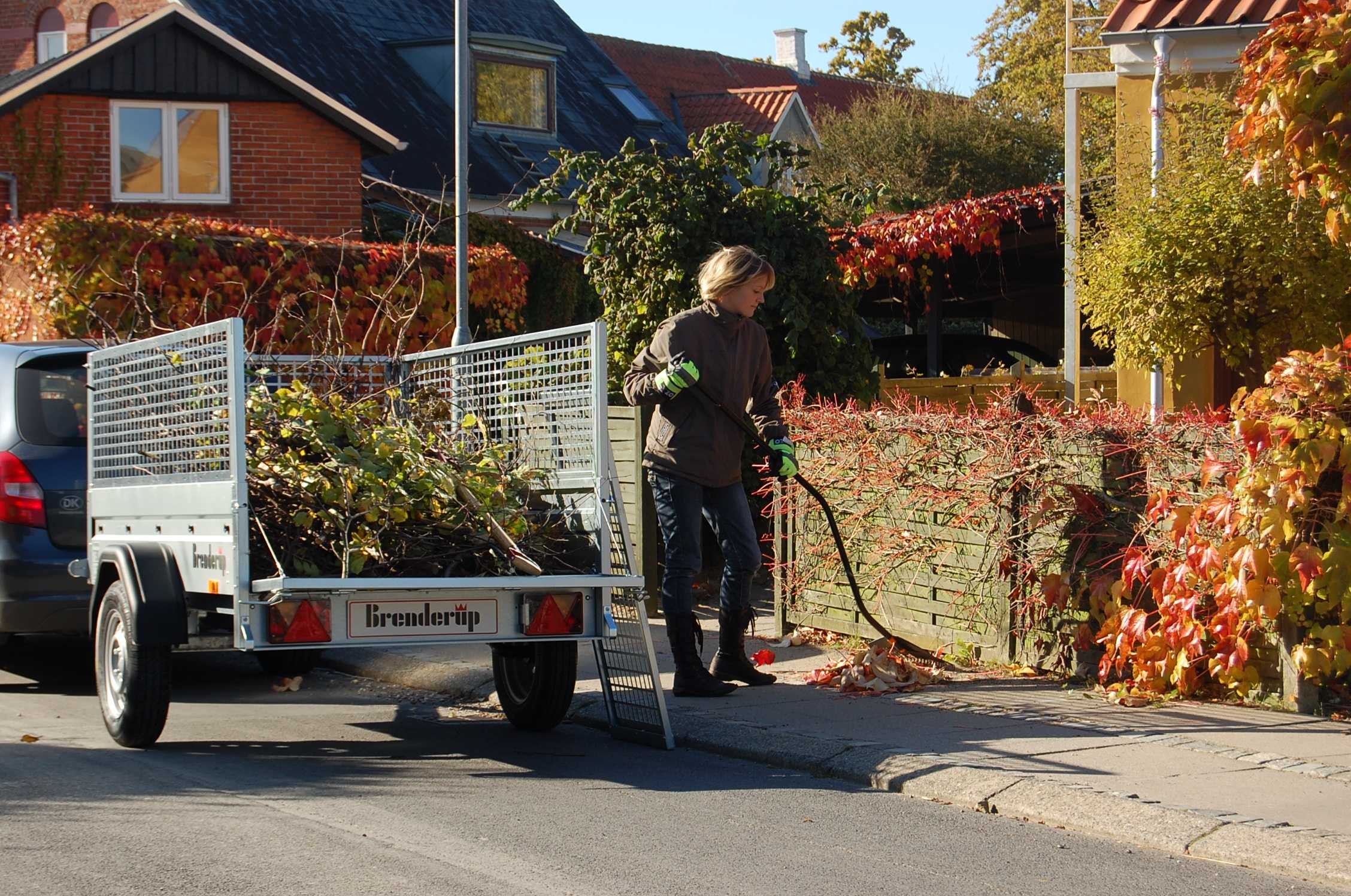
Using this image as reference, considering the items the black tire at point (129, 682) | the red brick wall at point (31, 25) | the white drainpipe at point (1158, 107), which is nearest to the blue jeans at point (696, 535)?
the black tire at point (129, 682)

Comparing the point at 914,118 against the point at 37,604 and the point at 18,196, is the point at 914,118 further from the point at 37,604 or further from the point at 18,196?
the point at 37,604

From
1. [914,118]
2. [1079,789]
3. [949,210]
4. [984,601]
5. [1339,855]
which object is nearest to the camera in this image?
[1339,855]

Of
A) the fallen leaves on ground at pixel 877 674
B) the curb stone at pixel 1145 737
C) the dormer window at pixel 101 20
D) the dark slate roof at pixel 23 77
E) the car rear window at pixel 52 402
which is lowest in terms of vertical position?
the curb stone at pixel 1145 737

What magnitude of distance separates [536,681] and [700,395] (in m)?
1.48

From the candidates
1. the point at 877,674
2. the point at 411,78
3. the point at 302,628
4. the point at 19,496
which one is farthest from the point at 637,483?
the point at 411,78

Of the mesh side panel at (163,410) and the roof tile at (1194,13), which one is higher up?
the roof tile at (1194,13)

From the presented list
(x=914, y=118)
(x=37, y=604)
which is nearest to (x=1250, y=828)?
(x=37, y=604)

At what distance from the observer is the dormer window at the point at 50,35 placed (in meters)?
30.4

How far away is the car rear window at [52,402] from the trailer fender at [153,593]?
5.06 ft

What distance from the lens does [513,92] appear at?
2977 centimetres

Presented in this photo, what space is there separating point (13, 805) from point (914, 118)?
2868 cm

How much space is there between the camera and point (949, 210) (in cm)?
1576

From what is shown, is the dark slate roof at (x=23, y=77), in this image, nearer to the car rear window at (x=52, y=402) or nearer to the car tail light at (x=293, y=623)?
the car rear window at (x=52, y=402)

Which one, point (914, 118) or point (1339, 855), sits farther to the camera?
point (914, 118)
